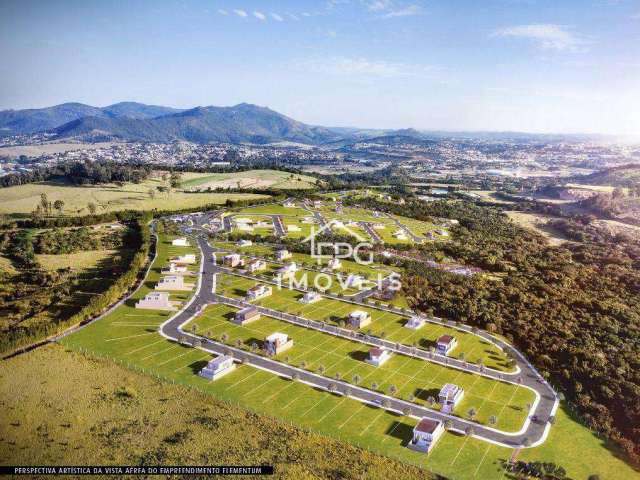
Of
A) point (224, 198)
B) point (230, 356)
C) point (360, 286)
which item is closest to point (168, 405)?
point (230, 356)

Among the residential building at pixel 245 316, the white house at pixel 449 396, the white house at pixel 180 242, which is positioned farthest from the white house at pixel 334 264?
the white house at pixel 449 396

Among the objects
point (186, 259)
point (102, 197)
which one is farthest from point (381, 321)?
point (102, 197)

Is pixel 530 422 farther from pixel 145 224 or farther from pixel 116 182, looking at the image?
pixel 116 182

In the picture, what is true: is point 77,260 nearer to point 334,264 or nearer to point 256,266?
→ point 256,266

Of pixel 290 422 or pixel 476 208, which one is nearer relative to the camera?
pixel 290 422

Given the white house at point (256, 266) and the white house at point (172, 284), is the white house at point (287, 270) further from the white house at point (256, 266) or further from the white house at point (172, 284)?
the white house at point (172, 284)
